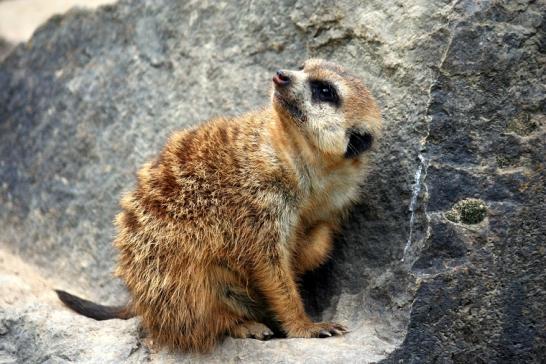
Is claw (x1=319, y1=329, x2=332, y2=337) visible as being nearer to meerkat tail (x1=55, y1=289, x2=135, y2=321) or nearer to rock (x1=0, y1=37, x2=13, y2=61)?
meerkat tail (x1=55, y1=289, x2=135, y2=321)

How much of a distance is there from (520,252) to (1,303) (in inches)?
104

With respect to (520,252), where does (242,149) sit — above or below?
above

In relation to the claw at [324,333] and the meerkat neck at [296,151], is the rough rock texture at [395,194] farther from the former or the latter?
the meerkat neck at [296,151]

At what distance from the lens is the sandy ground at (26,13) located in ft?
20.3

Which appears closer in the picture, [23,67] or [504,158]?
[504,158]

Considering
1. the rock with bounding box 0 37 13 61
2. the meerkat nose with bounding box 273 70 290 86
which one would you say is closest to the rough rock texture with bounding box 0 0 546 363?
the meerkat nose with bounding box 273 70 290 86

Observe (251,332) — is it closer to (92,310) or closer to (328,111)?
(92,310)

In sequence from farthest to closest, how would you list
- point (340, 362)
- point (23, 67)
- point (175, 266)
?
point (23, 67)
point (175, 266)
point (340, 362)

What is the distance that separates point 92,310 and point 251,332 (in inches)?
37.4

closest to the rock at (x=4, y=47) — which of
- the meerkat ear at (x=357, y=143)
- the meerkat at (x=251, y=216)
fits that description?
the meerkat at (x=251, y=216)

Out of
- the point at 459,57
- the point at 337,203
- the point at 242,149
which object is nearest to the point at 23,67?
the point at 242,149

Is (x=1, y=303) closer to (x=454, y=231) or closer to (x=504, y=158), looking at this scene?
(x=454, y=231)

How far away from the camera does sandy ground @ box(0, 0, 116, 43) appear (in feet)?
20.3

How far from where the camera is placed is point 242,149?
3.90 m
